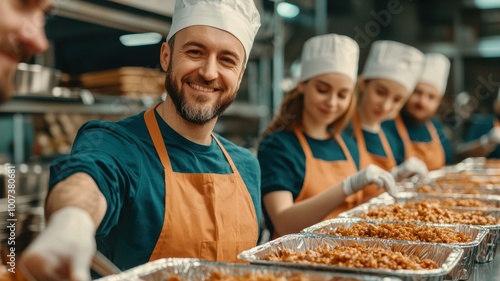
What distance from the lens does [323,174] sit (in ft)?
9.48

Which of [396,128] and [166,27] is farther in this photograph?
[396,128]

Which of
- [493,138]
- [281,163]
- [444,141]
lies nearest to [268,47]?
[444,141]

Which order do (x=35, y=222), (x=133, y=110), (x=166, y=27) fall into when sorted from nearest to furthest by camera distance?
(x=35, y=222) → (x=133, y=110) → (x=166, y=27)

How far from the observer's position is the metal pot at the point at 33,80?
9.98 ft

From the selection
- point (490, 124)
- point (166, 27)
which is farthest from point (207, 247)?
point (490, 124)

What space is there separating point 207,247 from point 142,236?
0.70 feet

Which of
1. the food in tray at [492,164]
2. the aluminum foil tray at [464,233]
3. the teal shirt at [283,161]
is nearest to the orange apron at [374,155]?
the teal shirt at [283,161]

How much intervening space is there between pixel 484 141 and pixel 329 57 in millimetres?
3153

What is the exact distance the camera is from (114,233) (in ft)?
6.04

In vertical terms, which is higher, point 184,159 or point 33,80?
point 33,80

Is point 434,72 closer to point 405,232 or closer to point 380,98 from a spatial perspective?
point 380,98

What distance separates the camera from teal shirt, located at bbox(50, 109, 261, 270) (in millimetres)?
1609

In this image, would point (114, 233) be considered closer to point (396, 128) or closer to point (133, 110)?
point (133, 110)

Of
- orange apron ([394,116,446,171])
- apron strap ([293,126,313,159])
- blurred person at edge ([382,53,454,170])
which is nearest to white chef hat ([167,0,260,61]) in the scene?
apron strap ([293,126,313,159])
